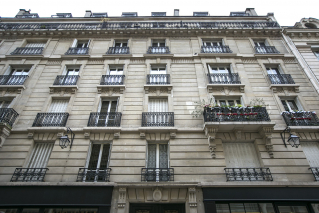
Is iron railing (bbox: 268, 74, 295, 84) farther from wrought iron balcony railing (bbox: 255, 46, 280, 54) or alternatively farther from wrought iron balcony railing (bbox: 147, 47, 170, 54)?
wrought iron balcony railing (bbox: 147, 47, 170, 54)

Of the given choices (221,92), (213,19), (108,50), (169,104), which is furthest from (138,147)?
(213,19)

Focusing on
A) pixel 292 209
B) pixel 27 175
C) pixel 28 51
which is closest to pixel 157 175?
pixel 292 209

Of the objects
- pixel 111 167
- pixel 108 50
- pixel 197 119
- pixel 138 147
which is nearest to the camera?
pixel 111 167

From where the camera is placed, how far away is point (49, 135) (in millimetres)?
8180

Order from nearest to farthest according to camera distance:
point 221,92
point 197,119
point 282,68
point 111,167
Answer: point 111,167, point 197,119, point 221,92, point 282,68

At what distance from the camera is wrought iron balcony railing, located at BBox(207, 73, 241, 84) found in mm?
9933

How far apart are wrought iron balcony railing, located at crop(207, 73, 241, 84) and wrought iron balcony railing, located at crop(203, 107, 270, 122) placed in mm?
2367

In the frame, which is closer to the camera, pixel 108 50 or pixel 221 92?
pixel 221 92

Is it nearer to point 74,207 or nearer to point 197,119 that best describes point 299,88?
point 197,119

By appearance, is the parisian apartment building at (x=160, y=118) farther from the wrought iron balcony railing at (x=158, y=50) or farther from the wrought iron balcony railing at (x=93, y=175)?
the wrought iron balcony railing at (x=158, y=50)

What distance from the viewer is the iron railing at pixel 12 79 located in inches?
399

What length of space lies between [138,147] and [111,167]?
54.0 inches

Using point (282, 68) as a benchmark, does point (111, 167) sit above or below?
below

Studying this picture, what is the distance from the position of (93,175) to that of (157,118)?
143 inches
